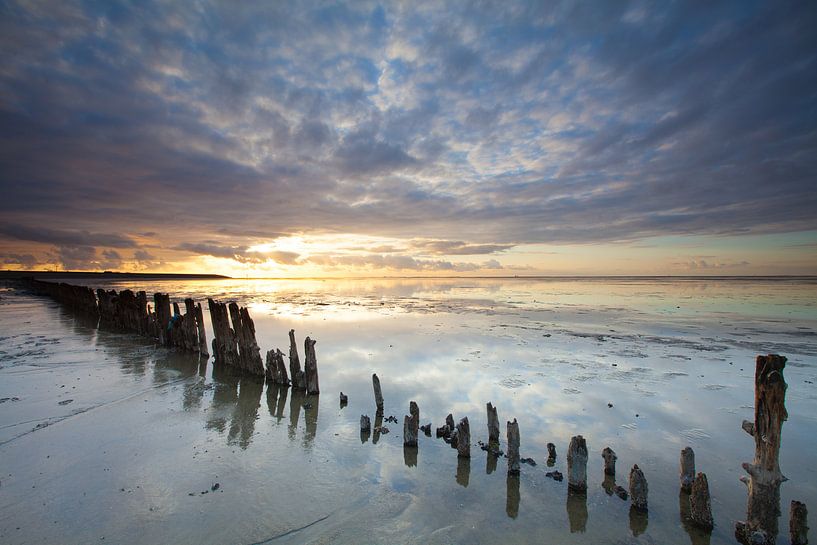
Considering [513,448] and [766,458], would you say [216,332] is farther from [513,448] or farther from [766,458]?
[766,458]

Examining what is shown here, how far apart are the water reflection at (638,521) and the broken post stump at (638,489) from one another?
59mm

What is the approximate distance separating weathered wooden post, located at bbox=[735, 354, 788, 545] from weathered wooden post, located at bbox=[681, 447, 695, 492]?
2.99 ft

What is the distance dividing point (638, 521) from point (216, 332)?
15.1 meters

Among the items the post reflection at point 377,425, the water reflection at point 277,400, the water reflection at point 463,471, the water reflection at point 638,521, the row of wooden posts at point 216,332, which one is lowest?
the water reflection at point 638,521

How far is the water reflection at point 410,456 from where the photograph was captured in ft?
25.2

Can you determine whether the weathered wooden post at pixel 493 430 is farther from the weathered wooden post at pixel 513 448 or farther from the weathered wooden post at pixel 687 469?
the weathered wooden post at pixel 687 469

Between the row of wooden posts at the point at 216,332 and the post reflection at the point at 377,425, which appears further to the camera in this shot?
the row of wooden posts at the point at 216,332

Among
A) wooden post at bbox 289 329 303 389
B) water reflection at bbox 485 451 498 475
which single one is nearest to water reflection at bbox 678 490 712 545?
water reflection at bbox 485 451 498 475

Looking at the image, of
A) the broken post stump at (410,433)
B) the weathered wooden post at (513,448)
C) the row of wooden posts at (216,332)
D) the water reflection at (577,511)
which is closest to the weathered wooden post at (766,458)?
the water reflection at (577,511)

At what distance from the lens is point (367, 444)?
846 centimetres

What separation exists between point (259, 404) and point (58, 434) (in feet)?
14.3

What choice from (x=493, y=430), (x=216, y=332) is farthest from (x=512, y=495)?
(x=216, y=332)

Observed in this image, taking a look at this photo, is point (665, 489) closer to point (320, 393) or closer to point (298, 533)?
point (298, 533)

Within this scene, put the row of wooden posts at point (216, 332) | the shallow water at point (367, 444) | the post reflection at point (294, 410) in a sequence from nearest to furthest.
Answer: the shallow water at point (367, 444)
the post reflection at point (294, 410)
the row of wooden posts at point (216, 332)
